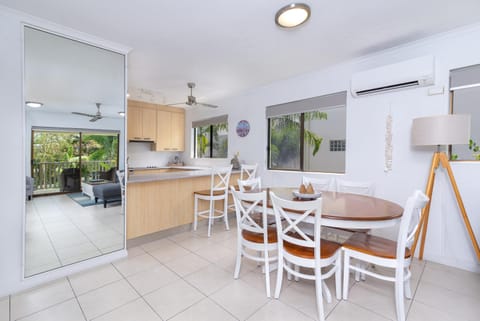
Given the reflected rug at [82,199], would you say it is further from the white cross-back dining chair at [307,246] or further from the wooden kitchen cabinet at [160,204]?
the white cross-back dining chair at [307,246]

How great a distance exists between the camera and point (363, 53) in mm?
2779

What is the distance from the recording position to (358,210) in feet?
5.92

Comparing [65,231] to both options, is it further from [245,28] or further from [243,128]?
[243,128]

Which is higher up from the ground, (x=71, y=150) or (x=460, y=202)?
(x=71, y=150)

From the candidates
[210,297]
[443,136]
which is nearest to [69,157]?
[210,297]

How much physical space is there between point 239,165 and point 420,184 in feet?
9.16

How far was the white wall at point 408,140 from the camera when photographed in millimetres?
2266

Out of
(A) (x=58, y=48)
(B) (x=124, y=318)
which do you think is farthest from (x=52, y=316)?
(A) (x=58, y=48)

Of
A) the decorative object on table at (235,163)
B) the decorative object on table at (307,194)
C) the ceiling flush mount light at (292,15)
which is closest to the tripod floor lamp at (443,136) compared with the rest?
the decorative object on table at (307,194)

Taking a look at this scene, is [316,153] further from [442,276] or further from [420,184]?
[442,276]

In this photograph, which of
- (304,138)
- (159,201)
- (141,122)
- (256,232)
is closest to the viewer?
(256,232)

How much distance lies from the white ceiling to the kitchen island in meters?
1.65

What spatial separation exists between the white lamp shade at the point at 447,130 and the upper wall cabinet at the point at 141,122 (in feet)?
16.7

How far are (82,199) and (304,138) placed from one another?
3.30m
